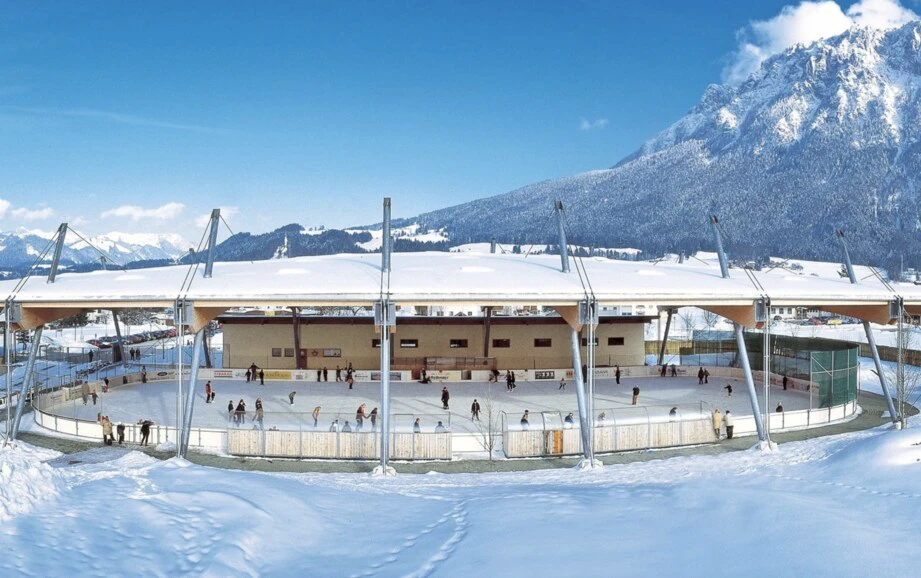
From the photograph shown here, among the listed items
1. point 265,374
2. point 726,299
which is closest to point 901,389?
point 726,299

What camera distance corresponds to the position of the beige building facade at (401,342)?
126 feet

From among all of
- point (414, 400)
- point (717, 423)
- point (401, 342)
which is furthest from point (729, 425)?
point (401, 342)

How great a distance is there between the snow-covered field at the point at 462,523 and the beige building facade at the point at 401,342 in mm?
20075

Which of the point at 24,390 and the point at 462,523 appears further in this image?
the point at 24,390

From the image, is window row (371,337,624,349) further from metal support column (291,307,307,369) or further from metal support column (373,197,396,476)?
metal support column (373,197,396,476)

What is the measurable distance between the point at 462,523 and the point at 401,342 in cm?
2497

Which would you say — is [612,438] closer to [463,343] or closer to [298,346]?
[463,343]

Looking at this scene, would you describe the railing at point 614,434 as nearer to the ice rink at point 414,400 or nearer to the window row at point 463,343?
the ice rink at point 414,400

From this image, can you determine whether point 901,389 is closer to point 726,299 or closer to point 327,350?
point 726,299

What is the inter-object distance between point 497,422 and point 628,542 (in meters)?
13.3

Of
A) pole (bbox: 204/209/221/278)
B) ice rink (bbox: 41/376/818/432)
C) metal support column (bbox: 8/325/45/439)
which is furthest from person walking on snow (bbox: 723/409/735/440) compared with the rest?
metal support column (bbox: 8/325/45/439)

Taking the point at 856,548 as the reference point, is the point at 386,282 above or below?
above

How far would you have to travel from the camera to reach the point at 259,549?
12.0 metres

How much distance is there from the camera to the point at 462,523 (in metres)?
14.0
